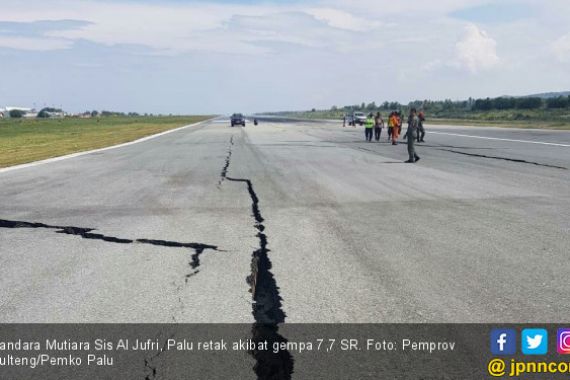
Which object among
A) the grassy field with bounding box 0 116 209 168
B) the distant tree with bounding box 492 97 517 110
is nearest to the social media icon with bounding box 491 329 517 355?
the grassy field with bounding box 0 116 209 168

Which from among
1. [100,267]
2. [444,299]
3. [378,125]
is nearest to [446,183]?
[444,299]

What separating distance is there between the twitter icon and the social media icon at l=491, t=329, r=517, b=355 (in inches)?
2.6

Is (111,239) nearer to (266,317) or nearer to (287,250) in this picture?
(287,250)

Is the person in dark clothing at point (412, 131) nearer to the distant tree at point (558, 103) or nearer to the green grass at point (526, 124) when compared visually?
the green grass at point (526, 124)

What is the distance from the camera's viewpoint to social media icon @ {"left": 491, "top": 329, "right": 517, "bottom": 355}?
348 cm

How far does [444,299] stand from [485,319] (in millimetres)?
463

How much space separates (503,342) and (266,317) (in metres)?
1.77

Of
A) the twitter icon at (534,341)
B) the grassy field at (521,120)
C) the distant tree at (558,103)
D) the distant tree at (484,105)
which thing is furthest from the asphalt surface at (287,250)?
the distant tree at (484,105)

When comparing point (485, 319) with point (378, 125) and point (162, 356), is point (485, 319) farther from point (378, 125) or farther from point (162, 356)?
point (378, 125)

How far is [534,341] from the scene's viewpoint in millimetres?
3578

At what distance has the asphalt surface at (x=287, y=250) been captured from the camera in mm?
4211

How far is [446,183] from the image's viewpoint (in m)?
11.9

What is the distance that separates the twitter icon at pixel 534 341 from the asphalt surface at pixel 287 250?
210 mm

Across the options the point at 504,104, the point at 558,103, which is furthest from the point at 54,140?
the point at 504,104
